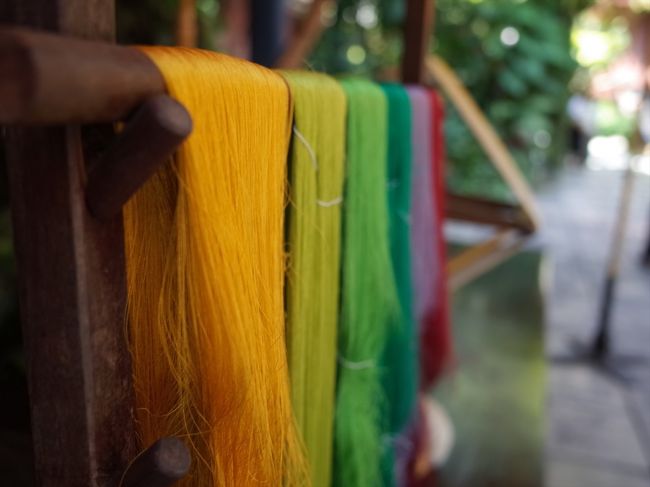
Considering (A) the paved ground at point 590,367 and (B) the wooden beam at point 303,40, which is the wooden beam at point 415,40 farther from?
(A) the paved ground at point 590,367

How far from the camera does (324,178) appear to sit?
0.86 meters

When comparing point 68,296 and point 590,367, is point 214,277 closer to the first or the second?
point 68,296

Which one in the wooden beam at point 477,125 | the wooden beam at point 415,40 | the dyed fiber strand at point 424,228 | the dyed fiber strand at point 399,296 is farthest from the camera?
the wooden beam at point 477,125

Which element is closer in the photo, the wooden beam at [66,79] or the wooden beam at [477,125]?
the wooden beam at [66,79]

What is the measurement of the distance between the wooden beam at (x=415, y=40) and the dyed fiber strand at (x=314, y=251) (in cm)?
68

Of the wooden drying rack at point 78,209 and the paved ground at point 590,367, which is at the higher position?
the wooden drying rack at point 78,209

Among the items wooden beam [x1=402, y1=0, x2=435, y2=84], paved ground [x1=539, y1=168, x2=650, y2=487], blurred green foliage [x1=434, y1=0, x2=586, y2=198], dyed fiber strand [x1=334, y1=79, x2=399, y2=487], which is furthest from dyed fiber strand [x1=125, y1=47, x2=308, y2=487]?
blurred green foliage [x1=434, y1=0, x2=586, y2=198]

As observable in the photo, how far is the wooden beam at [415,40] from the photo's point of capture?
1.45 m

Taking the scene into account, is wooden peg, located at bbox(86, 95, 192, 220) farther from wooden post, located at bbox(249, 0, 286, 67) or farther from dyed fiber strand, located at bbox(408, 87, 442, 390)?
wooden post, located at bbox(249, 0, 286, 67)

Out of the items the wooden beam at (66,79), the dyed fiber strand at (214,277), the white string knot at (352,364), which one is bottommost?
the white string knot at (352,364)

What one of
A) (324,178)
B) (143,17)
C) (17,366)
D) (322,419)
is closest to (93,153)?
(324,178)

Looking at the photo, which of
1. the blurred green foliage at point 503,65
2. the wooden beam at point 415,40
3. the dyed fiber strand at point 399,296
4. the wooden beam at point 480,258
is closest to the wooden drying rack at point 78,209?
the dyed fiber strand at point 399,296

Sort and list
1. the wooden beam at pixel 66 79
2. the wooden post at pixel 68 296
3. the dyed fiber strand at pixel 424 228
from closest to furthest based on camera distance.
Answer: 1. the wooden beam at pixel 66 79
2. the wooden post at pixel 68 296
3. the dyed fiber strand at pixel 424 228

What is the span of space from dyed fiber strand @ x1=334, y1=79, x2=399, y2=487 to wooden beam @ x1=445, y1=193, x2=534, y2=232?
3.35 ft
